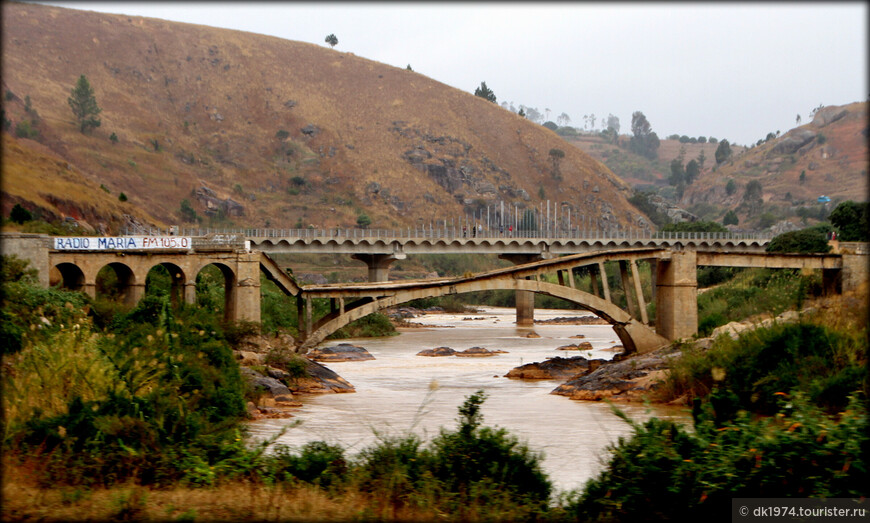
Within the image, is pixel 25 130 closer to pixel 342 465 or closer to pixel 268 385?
pixel 268 385

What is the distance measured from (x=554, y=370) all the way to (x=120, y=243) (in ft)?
71.8

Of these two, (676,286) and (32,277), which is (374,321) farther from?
(32,277)

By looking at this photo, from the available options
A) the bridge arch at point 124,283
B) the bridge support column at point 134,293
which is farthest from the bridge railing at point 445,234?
the bridge support column at point 134,293

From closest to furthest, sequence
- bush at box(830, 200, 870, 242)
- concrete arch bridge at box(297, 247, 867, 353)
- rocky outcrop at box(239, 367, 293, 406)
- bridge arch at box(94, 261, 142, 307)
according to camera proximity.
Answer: rocky outcrop at box(239, 367, 293, 406), concrete arch bridge at box(297, 247, 867, 353), bridge arch at box(94, 261, 142, 307), bush at box(830, 200, 870, 242)

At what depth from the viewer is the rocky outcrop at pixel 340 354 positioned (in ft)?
170

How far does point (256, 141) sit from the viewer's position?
575 feet

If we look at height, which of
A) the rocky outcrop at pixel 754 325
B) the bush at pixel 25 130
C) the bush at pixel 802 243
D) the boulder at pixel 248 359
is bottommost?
the boulder at pixel 248 359

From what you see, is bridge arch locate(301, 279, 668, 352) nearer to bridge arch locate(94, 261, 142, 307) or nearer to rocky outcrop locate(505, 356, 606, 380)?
rocky outcrop locate(505, 356, 606, 380)

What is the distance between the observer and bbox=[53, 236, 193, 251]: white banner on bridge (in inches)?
Result: 1581

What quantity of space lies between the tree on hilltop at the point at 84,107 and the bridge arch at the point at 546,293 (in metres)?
123

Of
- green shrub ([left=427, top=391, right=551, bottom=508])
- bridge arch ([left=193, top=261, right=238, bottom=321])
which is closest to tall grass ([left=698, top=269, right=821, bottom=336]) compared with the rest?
bridge arch ([left=193, top=261, right=238, bottom=321])

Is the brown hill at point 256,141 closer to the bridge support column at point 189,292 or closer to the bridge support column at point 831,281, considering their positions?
the bridge support column at point 189,292

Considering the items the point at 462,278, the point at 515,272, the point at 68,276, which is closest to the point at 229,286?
the point at 68,276

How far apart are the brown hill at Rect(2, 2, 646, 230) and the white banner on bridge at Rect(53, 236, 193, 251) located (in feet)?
308
